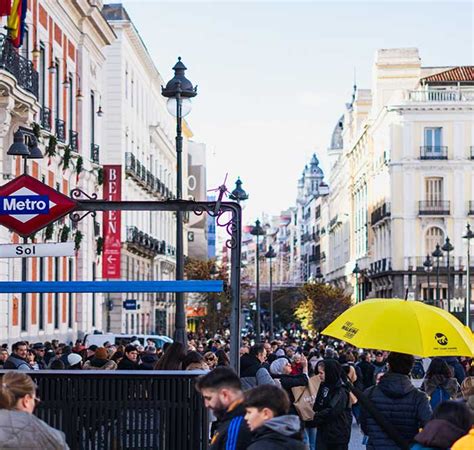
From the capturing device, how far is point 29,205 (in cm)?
1098

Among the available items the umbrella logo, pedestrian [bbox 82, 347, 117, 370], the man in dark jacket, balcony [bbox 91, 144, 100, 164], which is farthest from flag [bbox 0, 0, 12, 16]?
balcony [bbox 91, 144, 100, 164]

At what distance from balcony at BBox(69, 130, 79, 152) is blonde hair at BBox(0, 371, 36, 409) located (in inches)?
1386

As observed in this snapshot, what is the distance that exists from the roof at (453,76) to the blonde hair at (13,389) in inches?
3101

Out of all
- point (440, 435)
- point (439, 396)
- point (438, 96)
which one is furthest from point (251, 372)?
point (438, 96)

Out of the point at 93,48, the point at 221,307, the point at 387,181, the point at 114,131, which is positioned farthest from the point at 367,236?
the point at 93,48

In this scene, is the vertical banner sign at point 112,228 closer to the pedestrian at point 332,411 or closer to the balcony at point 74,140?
the balcony at point 74,140

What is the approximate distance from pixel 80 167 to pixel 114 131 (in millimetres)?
17691

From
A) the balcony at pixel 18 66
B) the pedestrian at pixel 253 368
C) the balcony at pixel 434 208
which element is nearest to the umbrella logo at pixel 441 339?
the pedestrian at pixel 253 368

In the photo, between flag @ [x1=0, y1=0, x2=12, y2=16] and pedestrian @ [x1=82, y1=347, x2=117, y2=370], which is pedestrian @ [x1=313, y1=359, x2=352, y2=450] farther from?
flag @ [x1=0, y1=0, x2=12, y2=16]

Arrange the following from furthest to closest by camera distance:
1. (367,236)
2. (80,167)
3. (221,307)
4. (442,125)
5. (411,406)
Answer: (367,236)
(442,125)
(221,307)
(80,167)
(411,406)

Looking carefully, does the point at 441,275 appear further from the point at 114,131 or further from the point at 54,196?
the point at 54,196

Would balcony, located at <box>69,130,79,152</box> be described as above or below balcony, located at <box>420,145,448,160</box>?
below

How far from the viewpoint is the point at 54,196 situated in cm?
1099

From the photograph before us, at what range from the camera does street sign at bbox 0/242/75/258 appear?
1100 centimetres
